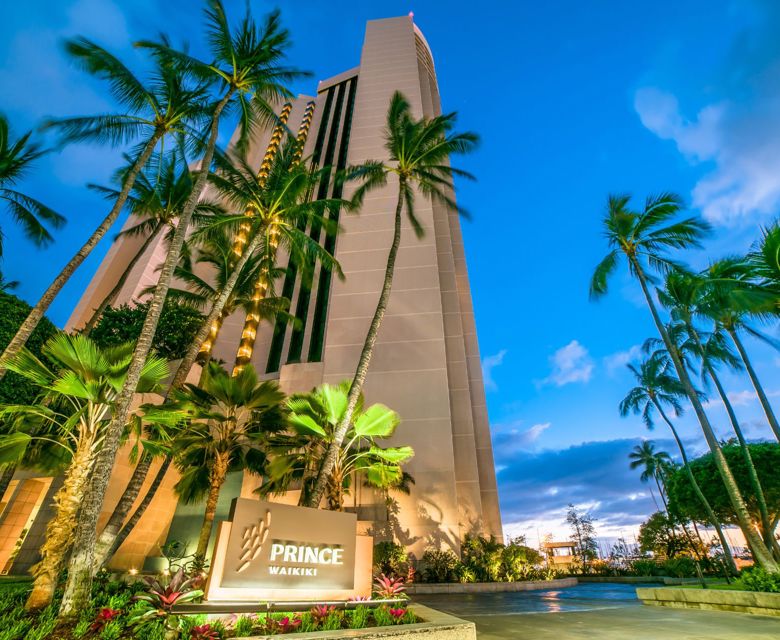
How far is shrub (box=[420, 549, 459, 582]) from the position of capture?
1399 centimetres

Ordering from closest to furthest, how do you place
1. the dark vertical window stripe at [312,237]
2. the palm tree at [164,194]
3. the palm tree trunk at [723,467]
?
the palm tree trunk at [723,467] < the palm tree at [164,194] < the dark vertical window stripe at [312,237]

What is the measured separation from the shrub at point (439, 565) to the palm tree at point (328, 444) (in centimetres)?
526

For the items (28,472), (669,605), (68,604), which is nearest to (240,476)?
(28,472)

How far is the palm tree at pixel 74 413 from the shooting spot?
5934 mm

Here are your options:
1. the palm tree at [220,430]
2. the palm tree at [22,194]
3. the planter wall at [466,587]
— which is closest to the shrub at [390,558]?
the planter wall at [466,587]

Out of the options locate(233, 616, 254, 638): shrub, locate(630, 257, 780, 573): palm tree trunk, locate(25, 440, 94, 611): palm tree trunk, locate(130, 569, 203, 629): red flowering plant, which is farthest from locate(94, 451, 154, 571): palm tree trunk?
locate(630, 257, 780, 573): palm tree trunk

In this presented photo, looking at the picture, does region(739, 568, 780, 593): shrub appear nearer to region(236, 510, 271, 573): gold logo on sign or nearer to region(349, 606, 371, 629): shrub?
region(349, 606, 371, 629): shrub

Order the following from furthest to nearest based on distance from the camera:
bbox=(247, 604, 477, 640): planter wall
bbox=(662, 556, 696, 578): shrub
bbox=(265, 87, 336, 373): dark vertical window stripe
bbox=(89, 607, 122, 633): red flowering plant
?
1. bbox=(265, 87, 336, 373): dark vertical window stripe
2. bbox=(662, 556, 696, 578): shrub
3. bbox=(89, 607, 122, 633): red flowering plant
4. bbox=(247, 604, 477, 640): planter wall

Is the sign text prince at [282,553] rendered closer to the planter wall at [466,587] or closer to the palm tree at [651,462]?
the planter wall at [466,587]

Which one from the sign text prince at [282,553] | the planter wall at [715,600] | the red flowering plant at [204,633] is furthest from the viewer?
the planter wall at [715,600]

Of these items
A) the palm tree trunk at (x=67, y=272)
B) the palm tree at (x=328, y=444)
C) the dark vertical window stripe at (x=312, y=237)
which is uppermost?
the dark vertical window stripe at (x=312, y=237)

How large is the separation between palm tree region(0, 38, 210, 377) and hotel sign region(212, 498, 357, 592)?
8234 mm

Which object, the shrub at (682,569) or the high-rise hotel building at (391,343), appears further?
the shrub at (682,569)

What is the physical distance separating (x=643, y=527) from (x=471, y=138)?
37.8 meters
